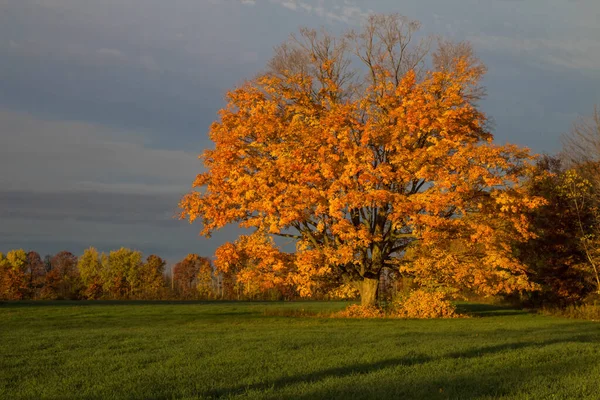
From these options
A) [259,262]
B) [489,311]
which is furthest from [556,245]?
[259,262]

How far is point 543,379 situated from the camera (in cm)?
1312

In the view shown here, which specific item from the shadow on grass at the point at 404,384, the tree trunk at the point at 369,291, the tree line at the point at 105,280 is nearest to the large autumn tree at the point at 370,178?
the tree trunk at the point at 369,291

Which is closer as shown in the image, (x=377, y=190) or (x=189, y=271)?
(x=377, y=190)

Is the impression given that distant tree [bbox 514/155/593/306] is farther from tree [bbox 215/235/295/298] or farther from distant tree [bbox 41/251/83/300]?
distant tree [bbox 41/251/83/300]

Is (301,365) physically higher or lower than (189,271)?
lower

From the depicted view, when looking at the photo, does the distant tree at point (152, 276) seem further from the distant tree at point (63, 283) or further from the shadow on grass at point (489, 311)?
the shadow on grass at point (489, 311)

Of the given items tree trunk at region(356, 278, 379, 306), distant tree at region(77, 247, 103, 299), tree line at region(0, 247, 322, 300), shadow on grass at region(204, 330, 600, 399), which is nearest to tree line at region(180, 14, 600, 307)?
tree trunk at region(356, 278, 379, 306)

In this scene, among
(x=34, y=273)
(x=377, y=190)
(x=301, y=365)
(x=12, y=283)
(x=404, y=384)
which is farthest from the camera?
(x=34, y=273)

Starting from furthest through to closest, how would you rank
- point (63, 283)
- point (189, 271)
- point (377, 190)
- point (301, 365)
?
point (189, 271) → point (63, 283) → point (377, 190) → point (301, 365)

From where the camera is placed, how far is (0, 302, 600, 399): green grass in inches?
472

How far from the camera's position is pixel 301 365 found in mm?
14969

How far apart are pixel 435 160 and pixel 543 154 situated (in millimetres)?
16745

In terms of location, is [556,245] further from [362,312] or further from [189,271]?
[189,271]

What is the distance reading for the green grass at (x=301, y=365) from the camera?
11984 mm
